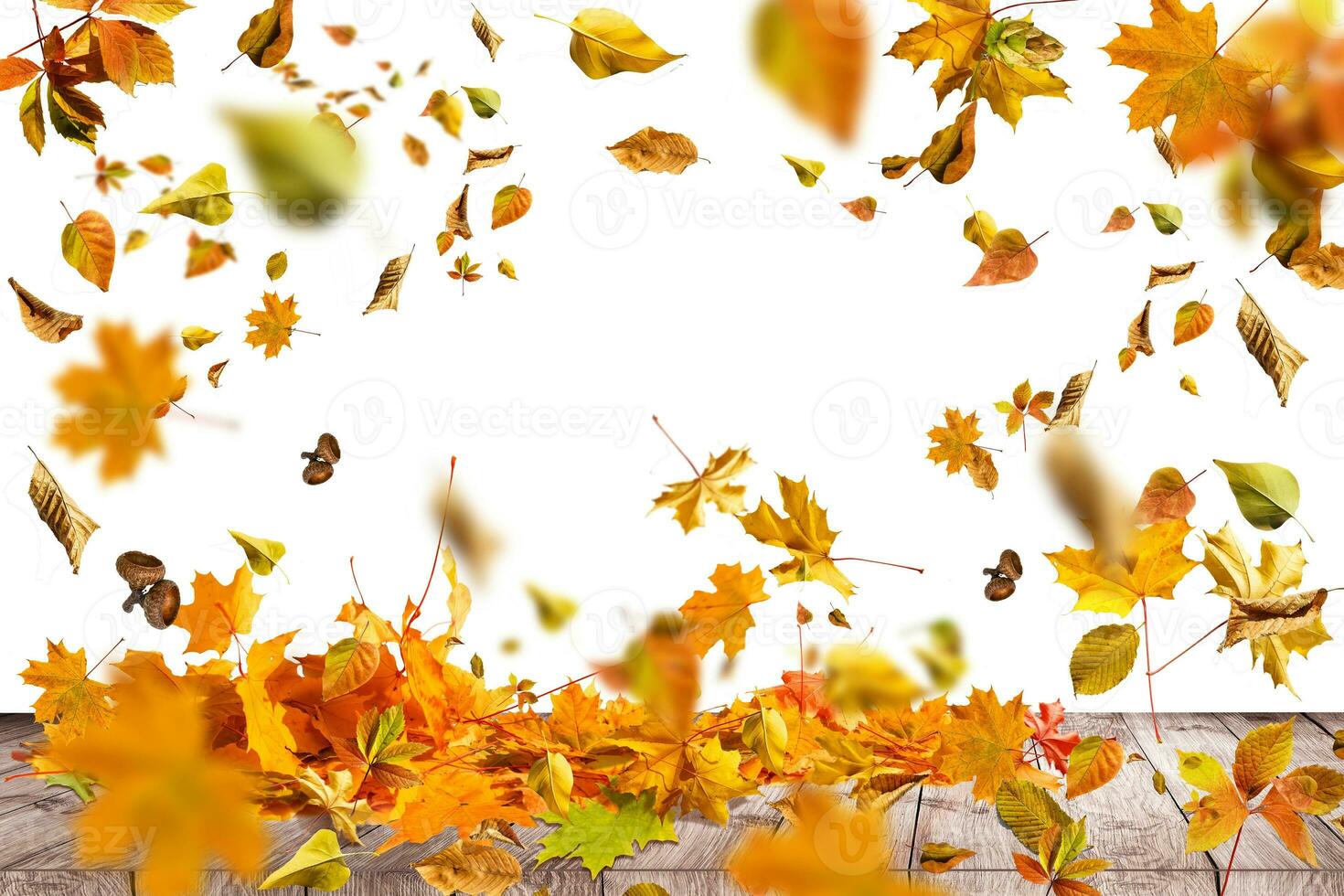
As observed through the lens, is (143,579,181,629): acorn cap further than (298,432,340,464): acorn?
No

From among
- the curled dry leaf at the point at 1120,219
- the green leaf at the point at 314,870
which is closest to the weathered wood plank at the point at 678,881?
the green leaf at the point at 314,870

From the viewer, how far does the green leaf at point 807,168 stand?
568 millimetres

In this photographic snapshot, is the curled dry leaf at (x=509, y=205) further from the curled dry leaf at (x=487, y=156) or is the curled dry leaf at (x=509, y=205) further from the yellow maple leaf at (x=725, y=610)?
the yellow maple leaf at (x=725, y=610)

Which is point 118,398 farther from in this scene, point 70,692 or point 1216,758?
point 1216,758

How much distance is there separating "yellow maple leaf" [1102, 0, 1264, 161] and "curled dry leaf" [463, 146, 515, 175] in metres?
0.34

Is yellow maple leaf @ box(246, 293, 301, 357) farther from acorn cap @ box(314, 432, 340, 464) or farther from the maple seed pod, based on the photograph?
the maple seed pod

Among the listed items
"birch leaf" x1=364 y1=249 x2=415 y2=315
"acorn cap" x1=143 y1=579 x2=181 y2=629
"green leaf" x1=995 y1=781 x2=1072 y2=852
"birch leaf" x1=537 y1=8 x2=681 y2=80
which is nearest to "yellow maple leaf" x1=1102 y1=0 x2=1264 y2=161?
"birch leaf" x1=537 y1=8 x2=681 y2=80

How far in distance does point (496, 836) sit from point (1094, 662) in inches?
10.9

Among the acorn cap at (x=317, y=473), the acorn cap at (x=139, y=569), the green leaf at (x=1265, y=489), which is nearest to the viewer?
the green leaf at (x=1265, y=489)

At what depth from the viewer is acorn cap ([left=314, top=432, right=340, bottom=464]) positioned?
664 mm

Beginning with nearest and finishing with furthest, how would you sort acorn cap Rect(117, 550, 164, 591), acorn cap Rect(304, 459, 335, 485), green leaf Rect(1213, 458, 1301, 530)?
green leaf Rect(1213, 458, 1301, 530), acorn cap Rect(117, 550, 164, 591), acorn cap Rect(304, 459, 335, 485)

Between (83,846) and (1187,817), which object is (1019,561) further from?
(83,846)

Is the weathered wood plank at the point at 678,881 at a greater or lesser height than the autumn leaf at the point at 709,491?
lesser

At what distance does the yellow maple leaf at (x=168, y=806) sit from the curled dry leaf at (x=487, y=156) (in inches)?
13.3
